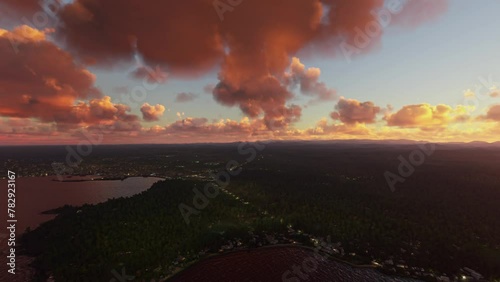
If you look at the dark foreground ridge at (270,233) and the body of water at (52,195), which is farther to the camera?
the body of water at (52,195)

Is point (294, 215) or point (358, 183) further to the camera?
point (358, 183)

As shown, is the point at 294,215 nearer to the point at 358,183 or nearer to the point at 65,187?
the point at 358,183

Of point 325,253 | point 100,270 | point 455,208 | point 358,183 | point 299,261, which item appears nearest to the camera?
point 100,270

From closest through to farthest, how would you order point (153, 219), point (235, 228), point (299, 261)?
point (299, 261) < point (235, 228) < point (153, 219)

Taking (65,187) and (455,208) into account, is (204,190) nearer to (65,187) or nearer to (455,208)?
(65,187)

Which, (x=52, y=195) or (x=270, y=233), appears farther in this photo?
(x=52, y=195)

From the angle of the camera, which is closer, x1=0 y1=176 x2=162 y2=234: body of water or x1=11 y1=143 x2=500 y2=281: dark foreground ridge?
x1=11 y1=143 x2=500 y2=281: dark foreground ridge

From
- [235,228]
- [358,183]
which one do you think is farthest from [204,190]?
[358,183]

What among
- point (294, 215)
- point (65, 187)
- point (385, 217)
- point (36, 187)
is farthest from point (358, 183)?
point (36, 187)

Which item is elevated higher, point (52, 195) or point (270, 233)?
point (270, 233)
